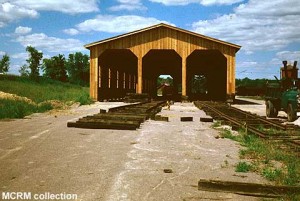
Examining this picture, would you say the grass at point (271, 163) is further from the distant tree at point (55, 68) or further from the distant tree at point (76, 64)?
the distant tree at point (76, 64)

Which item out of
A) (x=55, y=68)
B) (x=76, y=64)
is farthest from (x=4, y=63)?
(x=76, y=64)

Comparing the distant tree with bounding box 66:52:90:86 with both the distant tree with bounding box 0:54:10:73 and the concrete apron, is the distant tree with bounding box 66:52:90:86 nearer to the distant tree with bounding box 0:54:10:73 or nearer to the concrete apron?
the distant tree with bounding box 0:54:10:73

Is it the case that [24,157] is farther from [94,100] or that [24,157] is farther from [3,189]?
[94,100]

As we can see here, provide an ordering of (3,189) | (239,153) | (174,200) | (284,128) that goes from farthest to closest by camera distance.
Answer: (284,128) < (239,153) < (3,189) < (174,200)

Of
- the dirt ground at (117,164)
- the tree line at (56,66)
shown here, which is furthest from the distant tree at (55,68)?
the dirt ground at (117,164)

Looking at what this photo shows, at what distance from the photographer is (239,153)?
6.06 m

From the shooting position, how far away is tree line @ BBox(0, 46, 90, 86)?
98.5 metres

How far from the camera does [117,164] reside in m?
5.01

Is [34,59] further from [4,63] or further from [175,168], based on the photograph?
[175,168]

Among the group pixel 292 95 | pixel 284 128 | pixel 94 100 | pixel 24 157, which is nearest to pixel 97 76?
pixel 94 100

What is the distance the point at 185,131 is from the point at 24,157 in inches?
191

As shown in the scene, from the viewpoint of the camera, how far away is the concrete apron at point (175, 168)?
3688 mm

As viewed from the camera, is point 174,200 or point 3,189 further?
point 3,189

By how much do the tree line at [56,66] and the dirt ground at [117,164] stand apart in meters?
75.8
